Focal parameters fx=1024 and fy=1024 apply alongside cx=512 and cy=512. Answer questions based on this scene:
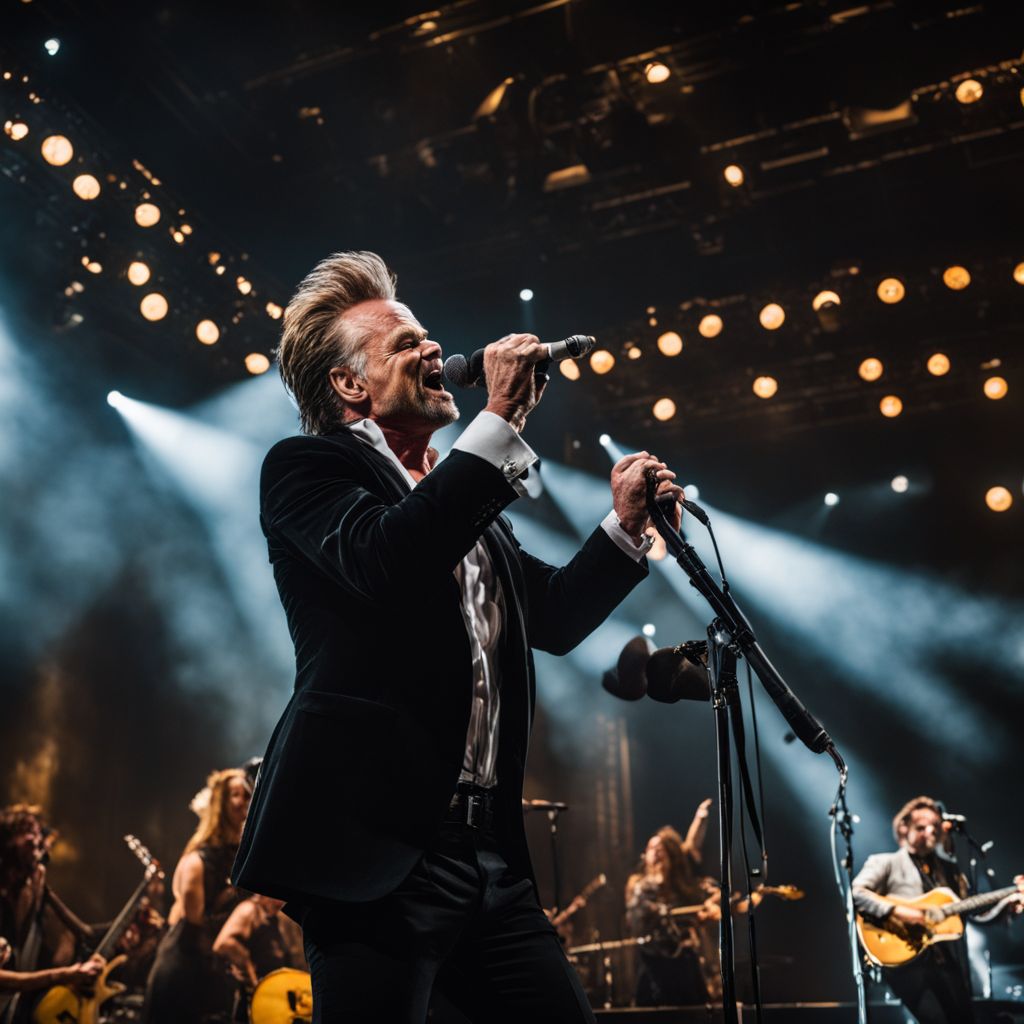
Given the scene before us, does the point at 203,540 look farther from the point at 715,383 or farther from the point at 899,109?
the point at 899,109

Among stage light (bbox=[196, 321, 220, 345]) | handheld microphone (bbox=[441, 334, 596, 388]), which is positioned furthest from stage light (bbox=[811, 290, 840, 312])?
handheld microphone (bbox=[441, 334, 596, 388])

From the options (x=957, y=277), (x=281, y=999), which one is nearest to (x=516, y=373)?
(x=281, y=999)

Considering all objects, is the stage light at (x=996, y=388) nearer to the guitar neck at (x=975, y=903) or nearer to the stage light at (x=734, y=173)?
the stage light at (x=734, y=173)

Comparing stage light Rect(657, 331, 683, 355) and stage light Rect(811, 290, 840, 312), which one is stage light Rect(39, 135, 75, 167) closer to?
stage light Rect(657, 331, 683, 355)

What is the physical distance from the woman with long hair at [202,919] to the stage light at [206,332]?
3466 mm

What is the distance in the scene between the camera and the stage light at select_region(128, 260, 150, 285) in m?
7.27

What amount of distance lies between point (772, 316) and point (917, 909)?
4.75 m

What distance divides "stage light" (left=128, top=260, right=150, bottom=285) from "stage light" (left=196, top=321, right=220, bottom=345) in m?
0.75

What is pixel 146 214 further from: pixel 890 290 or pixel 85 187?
pixel 890 290

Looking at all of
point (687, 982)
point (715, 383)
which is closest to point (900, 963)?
point (687, 982)

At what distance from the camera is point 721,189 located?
7637 mm

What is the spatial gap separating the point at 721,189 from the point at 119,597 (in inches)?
223

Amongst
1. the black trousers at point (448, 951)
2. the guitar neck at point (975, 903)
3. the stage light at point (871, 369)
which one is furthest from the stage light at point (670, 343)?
the black trousers at point (448, 951)

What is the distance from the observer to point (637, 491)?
6.73 feet
